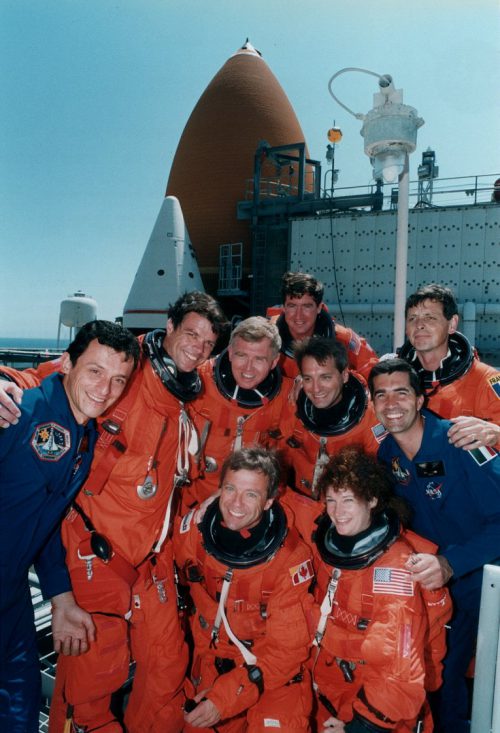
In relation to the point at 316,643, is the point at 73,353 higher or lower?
higher

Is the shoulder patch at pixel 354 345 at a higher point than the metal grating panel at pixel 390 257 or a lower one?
lower

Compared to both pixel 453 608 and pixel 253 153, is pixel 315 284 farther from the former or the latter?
pixel 253 153

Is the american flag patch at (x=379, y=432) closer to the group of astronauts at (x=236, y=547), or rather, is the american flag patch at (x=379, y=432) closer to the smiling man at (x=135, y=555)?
the group of astronauts at (x=236, y=547)

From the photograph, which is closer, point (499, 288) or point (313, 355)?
point (313, 355)

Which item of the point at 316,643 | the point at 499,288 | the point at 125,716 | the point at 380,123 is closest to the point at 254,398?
the point at 316,643

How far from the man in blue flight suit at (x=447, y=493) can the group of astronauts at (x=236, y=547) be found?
0.4 inches

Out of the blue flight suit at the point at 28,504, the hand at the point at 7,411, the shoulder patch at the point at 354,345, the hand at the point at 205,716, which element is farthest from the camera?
the shoulder patch at the point at 354,345

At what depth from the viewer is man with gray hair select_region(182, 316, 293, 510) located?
2.96 m

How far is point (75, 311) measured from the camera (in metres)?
15.7

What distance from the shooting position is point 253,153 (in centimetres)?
1636

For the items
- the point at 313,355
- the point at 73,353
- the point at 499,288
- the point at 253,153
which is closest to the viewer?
the point at 73,353

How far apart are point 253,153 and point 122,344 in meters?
15.9

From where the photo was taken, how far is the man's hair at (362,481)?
225cm

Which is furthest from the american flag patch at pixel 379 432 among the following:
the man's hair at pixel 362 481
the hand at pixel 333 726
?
the hand at pixel 333 726
